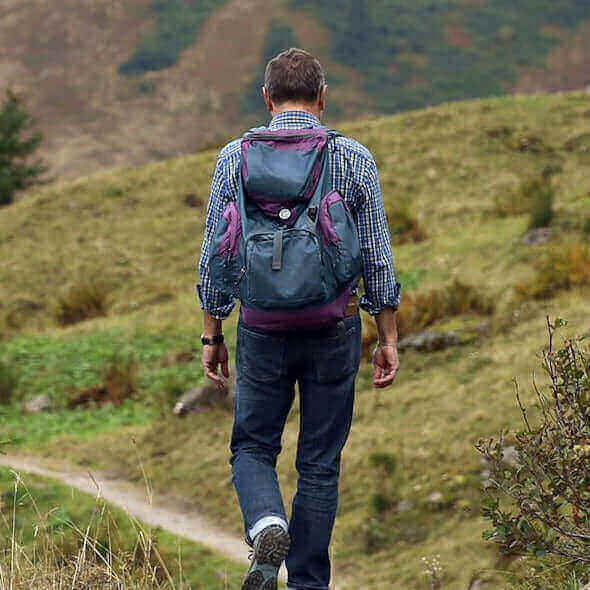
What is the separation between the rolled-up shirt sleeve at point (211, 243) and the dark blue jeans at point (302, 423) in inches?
5.0

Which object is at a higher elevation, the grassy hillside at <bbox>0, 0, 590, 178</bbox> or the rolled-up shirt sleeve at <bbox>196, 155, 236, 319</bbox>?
the rolled-up shirt sleeve at <bbox>196, 155, 236, 319</bbox>

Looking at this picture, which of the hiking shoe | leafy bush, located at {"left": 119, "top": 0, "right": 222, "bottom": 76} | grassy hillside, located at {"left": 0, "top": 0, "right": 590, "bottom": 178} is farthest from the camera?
leafy bush, located at {"left": 119, "top": 0, "right": 222, "bottom": 76}

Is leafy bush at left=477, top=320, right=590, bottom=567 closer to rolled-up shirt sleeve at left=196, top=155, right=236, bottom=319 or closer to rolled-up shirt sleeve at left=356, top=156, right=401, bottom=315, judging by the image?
rolled-up shirt sleeve at left=356, top=156, right=401, bottom=315

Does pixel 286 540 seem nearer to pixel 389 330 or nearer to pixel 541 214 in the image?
pixel 389 330

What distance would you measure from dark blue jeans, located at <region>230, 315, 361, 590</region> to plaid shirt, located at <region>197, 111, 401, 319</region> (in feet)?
0.47

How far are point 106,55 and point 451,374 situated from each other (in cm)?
8309

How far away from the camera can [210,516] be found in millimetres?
7828

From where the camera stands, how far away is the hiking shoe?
11.1 ft

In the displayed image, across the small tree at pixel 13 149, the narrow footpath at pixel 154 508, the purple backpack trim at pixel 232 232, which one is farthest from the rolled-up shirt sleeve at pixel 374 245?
the small tree at pixel 13 149

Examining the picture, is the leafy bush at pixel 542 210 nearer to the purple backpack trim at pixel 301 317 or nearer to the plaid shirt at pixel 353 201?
the plaid shirt at pixel 353 201

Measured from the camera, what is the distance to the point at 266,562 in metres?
3.40

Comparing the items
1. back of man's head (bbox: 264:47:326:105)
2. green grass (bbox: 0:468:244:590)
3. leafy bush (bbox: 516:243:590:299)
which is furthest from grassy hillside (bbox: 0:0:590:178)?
back of man's head (bbox: 264:47:326:105)

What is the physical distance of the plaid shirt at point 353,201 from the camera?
3.63m

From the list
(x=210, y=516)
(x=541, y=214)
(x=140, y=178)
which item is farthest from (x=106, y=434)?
(x=140, y=178)
